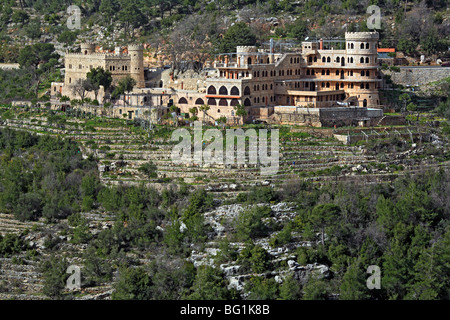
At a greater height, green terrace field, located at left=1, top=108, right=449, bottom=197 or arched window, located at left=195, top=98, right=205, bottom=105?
arched window, located at left=195, top=98, right=205, bottom=105

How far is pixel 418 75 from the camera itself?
7681 centimetres

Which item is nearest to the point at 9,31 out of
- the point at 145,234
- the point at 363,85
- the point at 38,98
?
the point at 38,98

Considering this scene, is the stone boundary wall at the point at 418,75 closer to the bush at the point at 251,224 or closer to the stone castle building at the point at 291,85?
the stone castle building at the point at 291,85

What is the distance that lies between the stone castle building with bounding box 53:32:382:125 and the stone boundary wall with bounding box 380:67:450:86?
14.9 feet

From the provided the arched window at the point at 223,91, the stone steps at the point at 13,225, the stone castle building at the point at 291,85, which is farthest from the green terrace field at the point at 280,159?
the stone steps at the point at 13,225

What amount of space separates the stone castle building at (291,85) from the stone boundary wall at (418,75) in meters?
4.54

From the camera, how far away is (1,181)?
A: 65562 millimetres

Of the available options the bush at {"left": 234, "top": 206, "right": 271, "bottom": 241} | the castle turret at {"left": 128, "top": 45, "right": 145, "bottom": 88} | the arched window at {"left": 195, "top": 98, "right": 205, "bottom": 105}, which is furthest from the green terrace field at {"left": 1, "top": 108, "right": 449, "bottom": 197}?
the castle turret at {"left": 128, "top": 45, "right": 145, "bottom": 88}

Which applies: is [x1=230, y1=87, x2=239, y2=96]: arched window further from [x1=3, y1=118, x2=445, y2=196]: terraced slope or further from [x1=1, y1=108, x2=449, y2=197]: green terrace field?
[x1=3, y1=118, x2=445, y2=196]: terraced slope

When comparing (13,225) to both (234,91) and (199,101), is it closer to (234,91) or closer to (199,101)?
(199,101)

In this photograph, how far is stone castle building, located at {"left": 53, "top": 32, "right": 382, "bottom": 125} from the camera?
6744 centimetres

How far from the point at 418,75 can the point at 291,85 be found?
1168cm

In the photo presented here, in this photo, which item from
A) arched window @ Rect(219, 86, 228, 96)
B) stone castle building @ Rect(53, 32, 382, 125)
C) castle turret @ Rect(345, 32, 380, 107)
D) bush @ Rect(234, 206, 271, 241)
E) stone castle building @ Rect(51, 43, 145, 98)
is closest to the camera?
bush @ Rect(234, 206, 271, 241)

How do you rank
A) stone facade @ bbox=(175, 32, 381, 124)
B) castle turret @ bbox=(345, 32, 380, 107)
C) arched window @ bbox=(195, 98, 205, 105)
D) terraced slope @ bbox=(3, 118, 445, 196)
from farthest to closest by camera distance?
castle turret @ bbox=(345, 32, 380, 107) → arched window @ bbox=(195, 98, 205, 105) → stone facade @ bbox=(175, 32, 381, 124) → terraced slope @ bbox=(3, 118, 445, 196)
